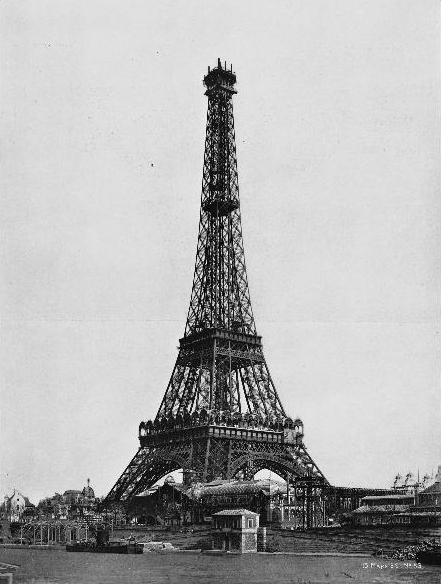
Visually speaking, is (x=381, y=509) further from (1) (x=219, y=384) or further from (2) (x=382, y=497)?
(1) (x=219, y=384)

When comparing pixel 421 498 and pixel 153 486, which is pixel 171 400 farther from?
pixel 421 498

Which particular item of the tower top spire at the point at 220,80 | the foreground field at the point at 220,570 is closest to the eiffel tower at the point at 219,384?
the tower top spire at the point at 220,80

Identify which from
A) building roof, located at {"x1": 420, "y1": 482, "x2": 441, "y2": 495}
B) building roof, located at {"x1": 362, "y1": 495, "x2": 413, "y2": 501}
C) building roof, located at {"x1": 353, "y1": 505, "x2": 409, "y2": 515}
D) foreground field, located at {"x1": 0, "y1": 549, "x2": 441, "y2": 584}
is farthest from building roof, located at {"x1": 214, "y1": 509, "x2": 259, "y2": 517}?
building roof, located at {"x1": 362, "y1": 495, "x2": 413, "y2": 501}

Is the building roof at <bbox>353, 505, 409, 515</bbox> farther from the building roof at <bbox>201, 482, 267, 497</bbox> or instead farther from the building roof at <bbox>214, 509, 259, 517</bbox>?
the building roof at <bbox>214, 509, 259, 517</bbox>

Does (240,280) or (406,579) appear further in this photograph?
(240,280)

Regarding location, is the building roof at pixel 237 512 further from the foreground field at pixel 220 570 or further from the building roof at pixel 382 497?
the building roof at pixel 382 497

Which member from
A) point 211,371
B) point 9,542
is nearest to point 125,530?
point 211,371
